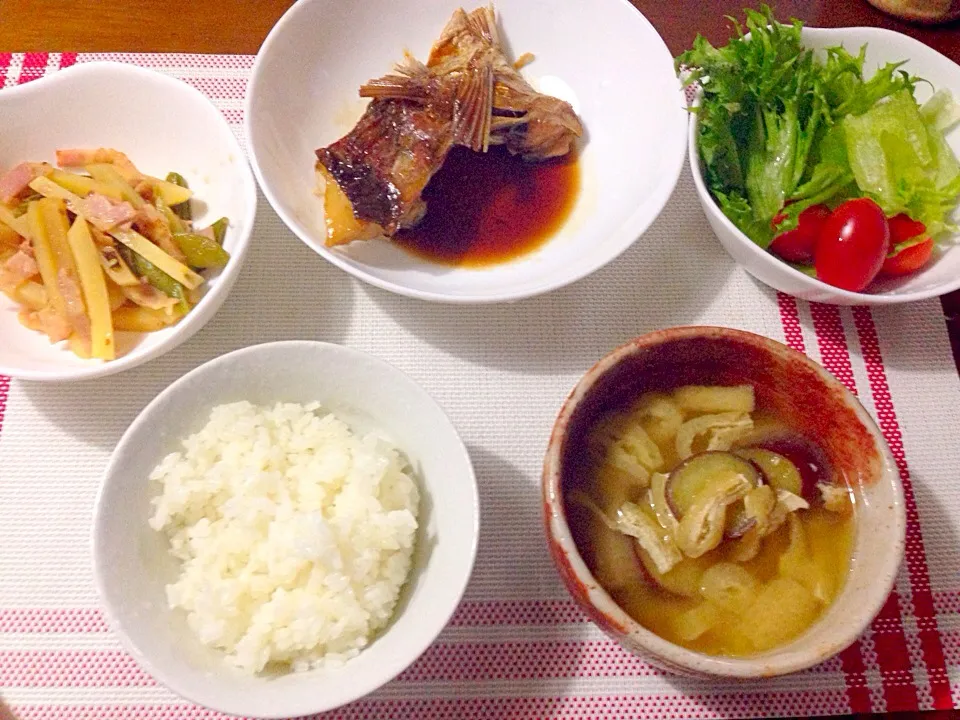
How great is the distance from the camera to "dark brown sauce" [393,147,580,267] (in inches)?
72.3

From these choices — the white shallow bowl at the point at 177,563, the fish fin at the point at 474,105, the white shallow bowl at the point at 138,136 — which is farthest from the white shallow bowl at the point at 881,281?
the white shallow bowl at the point at 138,136

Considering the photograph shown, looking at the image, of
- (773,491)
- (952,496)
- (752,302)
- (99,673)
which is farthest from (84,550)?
(952,496)

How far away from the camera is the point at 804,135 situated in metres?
1.77

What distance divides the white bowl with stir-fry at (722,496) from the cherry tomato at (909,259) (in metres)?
0.61

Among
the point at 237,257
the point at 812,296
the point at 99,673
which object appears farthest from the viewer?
the point at 812,296

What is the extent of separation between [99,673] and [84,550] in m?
0.24

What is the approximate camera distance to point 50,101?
5.61 feet

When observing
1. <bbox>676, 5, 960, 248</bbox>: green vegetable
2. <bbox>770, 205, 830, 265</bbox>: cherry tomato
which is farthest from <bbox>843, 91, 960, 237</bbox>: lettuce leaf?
<bbox>770, 205, 830, 265</bbox>: cherry tomato

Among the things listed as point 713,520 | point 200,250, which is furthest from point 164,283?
point 713,520

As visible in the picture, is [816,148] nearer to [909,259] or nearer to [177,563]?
[909,259]

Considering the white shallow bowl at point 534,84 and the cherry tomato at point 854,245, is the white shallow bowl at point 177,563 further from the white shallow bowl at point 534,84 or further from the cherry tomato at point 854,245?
the cherry tomato at point 854,245

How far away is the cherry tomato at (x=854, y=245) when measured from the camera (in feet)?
5.19

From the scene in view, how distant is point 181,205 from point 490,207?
773 millimetres

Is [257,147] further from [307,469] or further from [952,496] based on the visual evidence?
[952,496]
